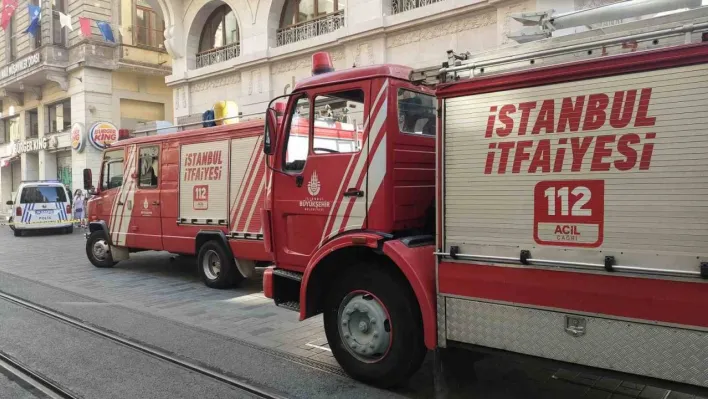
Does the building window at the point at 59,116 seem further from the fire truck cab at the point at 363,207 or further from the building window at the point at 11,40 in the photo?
the fire truck cab at the point at 363,207

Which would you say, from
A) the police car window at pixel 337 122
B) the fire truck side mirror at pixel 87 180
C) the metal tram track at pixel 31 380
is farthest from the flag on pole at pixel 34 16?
the police car window at pixel 337 122

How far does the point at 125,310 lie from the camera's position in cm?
733

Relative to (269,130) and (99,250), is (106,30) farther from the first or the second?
(269,130)

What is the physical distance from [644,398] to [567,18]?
10.0 feet

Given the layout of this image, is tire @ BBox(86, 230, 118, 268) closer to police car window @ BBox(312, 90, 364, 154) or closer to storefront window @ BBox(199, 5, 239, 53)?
police car window @ BBox(312, 90, 364, 154)

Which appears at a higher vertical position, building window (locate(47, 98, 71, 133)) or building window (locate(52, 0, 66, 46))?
building window (locate(52, 0, 66, 46))

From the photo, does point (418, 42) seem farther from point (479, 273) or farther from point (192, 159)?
point (479, 273)

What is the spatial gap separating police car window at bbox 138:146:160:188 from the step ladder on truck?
19.8 ft

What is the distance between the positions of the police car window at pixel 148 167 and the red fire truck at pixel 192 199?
0.06ft

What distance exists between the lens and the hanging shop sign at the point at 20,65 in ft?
87.4

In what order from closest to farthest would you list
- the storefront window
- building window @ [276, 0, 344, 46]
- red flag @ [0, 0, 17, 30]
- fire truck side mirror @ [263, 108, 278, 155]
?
1. fire truck side mirror @ [263, 108, 278, 155]
2. building window @ [276, 0, 344, 46]
3. the storefront window
4. red flag @ [0, 0, 17, 30]

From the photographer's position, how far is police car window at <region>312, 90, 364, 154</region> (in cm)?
463

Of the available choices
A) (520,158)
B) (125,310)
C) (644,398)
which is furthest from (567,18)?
(125,310)

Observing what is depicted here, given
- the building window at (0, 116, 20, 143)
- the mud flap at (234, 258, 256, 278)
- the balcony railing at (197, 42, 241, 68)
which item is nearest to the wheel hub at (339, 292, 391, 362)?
the mud flap at (234, 258, 256, 278)
